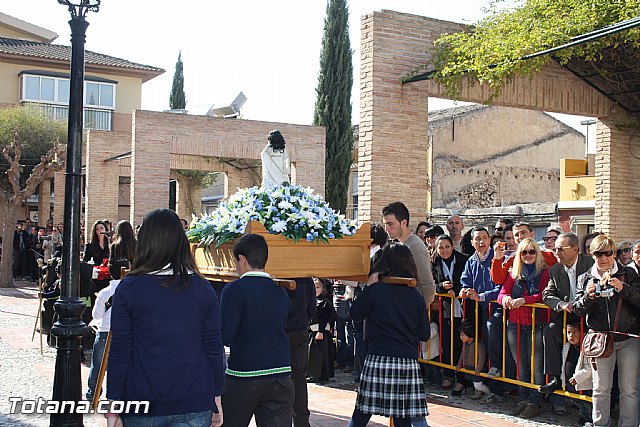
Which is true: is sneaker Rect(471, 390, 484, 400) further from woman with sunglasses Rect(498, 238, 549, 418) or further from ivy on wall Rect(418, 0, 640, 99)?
ivy on wall Rect(418, 0, 640, 99)

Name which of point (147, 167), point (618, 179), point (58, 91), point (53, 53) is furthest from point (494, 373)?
point (53, 53)

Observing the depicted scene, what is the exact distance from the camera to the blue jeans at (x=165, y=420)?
3768mm

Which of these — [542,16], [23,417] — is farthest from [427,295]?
[542,16]

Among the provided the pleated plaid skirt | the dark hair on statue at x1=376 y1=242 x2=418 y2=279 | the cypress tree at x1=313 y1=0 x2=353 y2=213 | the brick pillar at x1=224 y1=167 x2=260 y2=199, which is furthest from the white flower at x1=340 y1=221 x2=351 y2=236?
the brick pillar at x1=224 y1=167 x2=260 y2=199

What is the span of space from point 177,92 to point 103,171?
611 inches

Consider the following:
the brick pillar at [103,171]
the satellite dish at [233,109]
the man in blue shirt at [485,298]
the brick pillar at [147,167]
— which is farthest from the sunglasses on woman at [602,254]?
the brick pillar at [103,171]

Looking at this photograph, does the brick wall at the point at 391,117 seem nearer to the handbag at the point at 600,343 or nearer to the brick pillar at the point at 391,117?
the brick pillar at the point at 391,117

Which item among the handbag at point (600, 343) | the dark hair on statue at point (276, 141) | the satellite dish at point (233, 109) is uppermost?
the satellite dish at point (233, 109)

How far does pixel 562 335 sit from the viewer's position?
745cm

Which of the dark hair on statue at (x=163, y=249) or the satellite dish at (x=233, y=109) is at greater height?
the satellite dish at (x=233, y=109)

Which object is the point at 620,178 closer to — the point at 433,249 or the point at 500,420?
the point at 433,249

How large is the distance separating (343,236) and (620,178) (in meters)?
11.4

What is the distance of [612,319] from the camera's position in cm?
656

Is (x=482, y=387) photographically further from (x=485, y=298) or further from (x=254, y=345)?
(x=254, y=345)
